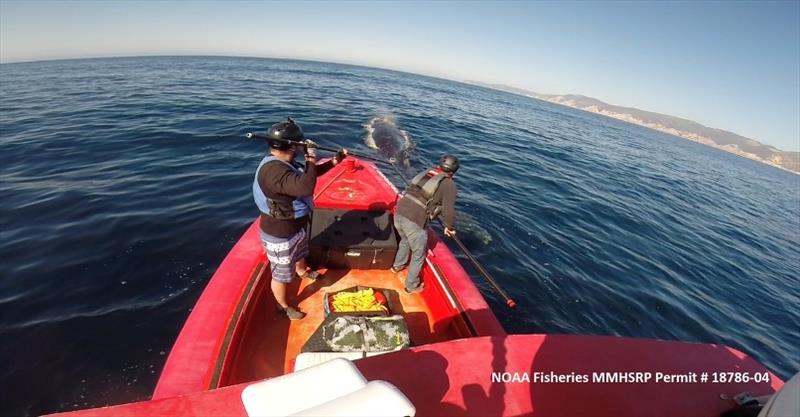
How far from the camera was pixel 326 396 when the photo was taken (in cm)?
155

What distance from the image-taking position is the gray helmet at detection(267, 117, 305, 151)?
11.7 ft

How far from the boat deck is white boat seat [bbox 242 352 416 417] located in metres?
2.58

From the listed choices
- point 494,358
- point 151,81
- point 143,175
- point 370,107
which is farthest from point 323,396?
point 151,81

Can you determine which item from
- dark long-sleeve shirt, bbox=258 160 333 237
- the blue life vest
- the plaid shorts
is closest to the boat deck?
the plaid shorts

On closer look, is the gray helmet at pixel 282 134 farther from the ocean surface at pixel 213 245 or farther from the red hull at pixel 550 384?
the ocean surface at pixel 213 245

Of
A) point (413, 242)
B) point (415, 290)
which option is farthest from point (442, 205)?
point (415, 290)

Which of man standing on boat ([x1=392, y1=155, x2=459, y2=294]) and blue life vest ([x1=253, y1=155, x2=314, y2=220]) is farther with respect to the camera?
man standing on boat ([x1=392, y1=155, x2=459, y2=294])

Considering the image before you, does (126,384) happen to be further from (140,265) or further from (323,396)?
(323,396)

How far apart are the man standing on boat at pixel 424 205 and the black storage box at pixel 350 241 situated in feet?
1.96

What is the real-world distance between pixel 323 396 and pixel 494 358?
159 centimetres

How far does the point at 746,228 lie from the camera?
18.2m

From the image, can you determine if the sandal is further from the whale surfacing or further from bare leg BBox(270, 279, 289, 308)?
the whale surfacing

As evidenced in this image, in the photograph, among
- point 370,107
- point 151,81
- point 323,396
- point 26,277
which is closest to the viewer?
point 323,396

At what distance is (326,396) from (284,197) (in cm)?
271
